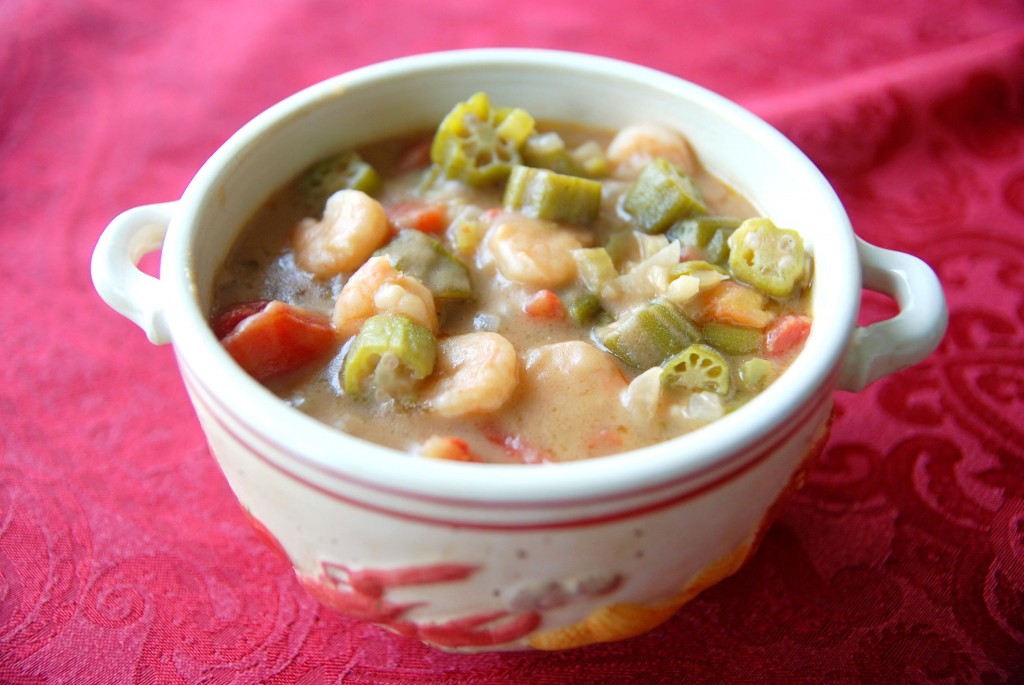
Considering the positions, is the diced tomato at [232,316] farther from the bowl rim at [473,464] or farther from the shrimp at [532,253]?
the shrimp at [532,253]

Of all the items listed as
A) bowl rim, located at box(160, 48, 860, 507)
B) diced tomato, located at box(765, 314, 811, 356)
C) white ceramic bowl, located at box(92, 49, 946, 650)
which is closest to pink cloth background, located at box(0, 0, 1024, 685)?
white ceramic bowl, located at box(92, 49, 946, 650)

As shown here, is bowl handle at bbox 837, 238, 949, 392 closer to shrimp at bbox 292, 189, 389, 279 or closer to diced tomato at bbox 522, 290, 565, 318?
diced tomato at bbox 522, 290, 565, 318

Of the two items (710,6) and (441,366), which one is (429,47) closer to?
(710,6)

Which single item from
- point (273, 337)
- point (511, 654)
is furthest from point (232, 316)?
point (511, 654)

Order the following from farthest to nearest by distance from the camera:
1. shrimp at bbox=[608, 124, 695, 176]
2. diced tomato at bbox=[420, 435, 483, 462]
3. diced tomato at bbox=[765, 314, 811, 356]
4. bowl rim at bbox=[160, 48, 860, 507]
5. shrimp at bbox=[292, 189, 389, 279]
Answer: shrimp at bbox=[608, 124, 695, 176] < shrimp at bbox=[292, 189, 389, 279] < diced tomato at bbox=[765, 314, 811, 356] < diced tomato at bbox=[420, 435, 483, 462] < bowl rim at bbox=[160, 48, 860, 507]

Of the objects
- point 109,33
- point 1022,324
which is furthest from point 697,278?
point 109,33

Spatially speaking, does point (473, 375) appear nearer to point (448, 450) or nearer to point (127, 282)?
point (448, 450)
